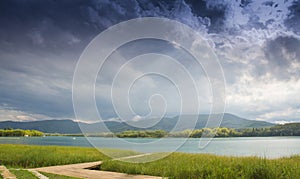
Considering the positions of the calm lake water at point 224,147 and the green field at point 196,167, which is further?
the calm lake water at point 224,147

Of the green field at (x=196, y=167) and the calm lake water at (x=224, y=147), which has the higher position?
the green field at (x=196, y=167)

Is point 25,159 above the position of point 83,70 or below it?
below

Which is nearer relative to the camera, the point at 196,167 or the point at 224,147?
the point at 196,167

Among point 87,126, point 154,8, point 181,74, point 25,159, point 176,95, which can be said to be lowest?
point 25,159

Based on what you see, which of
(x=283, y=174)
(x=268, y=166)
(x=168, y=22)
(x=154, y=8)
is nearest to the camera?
(x=283, y=174)

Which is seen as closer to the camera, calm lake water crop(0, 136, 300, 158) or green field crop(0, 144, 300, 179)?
green field crop(0, 144, 300, 179)

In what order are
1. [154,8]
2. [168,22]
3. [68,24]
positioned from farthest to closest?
1. [68,24]
2. [154,8]
3. [168,22]

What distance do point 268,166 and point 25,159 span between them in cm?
1250

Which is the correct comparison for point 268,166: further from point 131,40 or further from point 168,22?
point 168,22

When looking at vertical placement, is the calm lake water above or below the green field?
below

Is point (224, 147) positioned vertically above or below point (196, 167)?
below

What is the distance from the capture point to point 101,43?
11.9 m

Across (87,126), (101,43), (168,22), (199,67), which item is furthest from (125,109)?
(168,22)

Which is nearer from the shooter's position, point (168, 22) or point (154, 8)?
point (168, 22)
